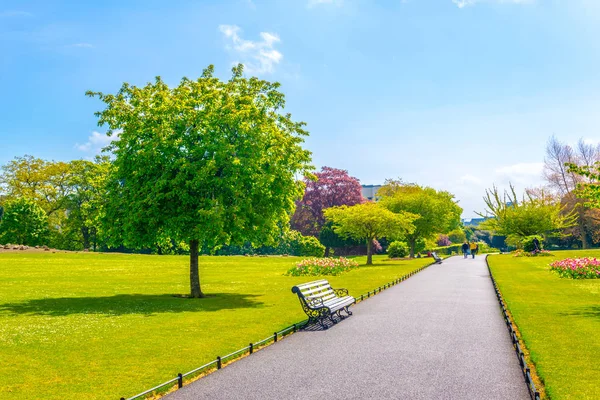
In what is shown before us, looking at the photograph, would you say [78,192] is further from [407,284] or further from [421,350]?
[421,350]

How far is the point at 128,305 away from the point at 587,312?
1506cm

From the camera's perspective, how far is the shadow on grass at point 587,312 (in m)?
14.5

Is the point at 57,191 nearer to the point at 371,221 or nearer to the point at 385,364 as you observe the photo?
the point at 371,221

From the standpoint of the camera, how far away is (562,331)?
1211 centimetres

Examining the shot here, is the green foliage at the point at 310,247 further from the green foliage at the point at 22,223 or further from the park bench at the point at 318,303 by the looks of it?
the park bench at the point at 318,303

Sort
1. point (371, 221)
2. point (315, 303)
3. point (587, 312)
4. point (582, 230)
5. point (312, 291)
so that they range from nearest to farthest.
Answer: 1. point (315, 303)
2. point (312, 291)
3. point (587, 312)
4. point (371, 221)
5. point (582, 230)

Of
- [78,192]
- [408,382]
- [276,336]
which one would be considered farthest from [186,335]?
[78,192]

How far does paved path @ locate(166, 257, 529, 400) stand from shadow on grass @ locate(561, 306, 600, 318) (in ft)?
7.98

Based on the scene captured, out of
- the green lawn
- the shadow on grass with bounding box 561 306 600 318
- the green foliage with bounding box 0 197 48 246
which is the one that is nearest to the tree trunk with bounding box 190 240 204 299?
the green lawn

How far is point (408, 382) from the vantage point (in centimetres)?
790

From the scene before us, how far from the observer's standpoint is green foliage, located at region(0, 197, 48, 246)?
5506cm

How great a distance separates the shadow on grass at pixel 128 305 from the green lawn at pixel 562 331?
9077mm

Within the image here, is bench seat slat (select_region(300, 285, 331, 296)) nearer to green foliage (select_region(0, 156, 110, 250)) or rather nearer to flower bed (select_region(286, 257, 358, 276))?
flower bed (select_region(286, 257, 358, 276))

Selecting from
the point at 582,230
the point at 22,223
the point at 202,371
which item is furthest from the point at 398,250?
the point at 202,371
